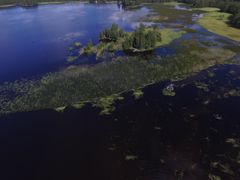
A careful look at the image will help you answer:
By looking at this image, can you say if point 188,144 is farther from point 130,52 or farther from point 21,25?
point 21,25

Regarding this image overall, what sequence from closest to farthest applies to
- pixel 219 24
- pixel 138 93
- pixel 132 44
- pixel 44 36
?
1. pixel 138 93
2. pixel 132 44
3. pixel 44 36
4. pixel 219 24

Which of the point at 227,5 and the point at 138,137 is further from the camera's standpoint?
the point at 227,5

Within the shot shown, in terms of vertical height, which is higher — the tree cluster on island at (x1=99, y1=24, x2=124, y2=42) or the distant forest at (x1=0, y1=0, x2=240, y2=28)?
the distant forest at (x1=0, y1=0, x2=240, y2=28)

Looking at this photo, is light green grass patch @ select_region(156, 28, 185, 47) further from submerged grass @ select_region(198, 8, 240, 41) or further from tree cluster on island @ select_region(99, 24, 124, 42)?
submerged grass @ select_region(198, 8, 240, 41)

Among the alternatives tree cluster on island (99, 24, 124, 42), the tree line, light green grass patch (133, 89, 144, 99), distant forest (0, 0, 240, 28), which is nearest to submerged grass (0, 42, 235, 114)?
light green grass patch (133, 89, 144, 99)

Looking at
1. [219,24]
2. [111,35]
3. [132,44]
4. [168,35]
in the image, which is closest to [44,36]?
[111,35]

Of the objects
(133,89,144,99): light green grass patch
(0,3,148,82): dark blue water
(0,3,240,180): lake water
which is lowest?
(0,3,240,180): lake water

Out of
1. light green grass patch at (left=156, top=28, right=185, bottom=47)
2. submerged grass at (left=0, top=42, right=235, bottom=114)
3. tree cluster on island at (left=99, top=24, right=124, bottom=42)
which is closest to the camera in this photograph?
submerged grass at (left=0, top=42, right=235, bottom=114)

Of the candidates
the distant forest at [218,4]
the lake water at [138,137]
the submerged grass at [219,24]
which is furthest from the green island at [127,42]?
the distant forest at [218,4]

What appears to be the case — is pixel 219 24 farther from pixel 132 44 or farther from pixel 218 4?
pixel 132 44
